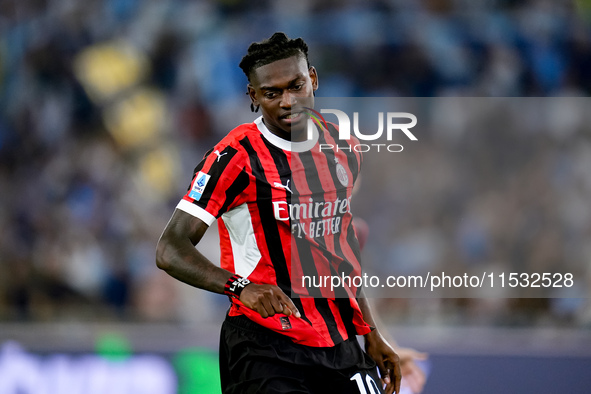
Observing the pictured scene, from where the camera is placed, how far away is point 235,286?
240 cm

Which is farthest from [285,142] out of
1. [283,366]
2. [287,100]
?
[283,366]

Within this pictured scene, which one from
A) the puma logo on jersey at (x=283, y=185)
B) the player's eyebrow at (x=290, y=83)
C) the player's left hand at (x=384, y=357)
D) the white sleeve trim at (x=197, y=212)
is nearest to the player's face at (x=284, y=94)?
the player's eyebrow at (x=290, y=83)

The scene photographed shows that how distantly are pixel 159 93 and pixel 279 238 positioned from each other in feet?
13.7

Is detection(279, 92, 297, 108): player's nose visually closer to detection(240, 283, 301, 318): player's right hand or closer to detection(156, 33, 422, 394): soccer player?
detection(156, 33, 422, 394): soccer player

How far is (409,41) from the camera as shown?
650cm

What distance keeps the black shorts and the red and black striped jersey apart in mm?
40

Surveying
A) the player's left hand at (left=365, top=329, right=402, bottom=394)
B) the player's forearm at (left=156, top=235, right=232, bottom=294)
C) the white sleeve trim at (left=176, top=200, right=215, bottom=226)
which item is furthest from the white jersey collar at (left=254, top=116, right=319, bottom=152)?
the player's left hand at (left=365, top=329, right=402, bottom=394)

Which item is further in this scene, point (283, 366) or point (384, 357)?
point (384, 357)

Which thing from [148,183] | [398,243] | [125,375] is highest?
[148,183]

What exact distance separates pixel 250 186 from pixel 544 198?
9.49 feet

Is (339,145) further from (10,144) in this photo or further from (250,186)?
(10,144)

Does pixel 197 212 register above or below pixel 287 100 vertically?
below

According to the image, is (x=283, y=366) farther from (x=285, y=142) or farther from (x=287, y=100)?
(x=287, y=100)

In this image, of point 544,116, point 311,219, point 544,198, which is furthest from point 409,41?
point 311,219
